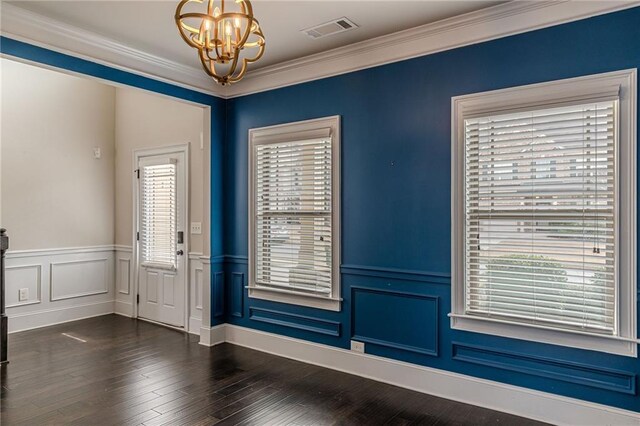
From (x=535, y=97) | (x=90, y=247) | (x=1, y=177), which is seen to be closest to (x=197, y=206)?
(x=90, y=247)

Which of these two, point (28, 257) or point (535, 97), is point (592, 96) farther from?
point (28, 257)

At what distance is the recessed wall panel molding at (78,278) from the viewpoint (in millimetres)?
5246

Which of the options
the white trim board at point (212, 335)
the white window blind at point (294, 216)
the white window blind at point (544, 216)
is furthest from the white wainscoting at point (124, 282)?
the white window blind at point (544, 216)

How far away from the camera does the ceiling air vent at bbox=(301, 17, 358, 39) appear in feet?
10.6

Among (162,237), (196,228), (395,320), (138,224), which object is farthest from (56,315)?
(395,320)

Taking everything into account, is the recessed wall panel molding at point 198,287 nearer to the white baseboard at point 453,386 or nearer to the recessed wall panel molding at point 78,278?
the white baseboard at point 453,386

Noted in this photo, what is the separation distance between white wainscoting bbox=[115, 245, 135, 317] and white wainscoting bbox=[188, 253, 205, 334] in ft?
3.82

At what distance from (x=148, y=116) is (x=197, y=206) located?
1.49m

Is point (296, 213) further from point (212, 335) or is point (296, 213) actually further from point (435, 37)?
point (435, 37)

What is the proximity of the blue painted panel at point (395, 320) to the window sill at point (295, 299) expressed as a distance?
215 mm

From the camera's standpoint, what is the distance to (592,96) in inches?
105

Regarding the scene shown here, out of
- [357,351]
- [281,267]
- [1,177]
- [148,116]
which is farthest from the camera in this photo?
[148,116]

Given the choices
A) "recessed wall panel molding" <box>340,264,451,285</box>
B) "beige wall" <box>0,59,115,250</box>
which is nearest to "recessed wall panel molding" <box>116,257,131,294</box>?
"beige wall" <box>0,59,115,250</box>

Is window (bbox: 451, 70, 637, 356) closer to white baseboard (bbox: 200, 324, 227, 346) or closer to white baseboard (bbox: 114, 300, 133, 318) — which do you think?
white baseboard (bbox: 200, 324, 227, 346)
